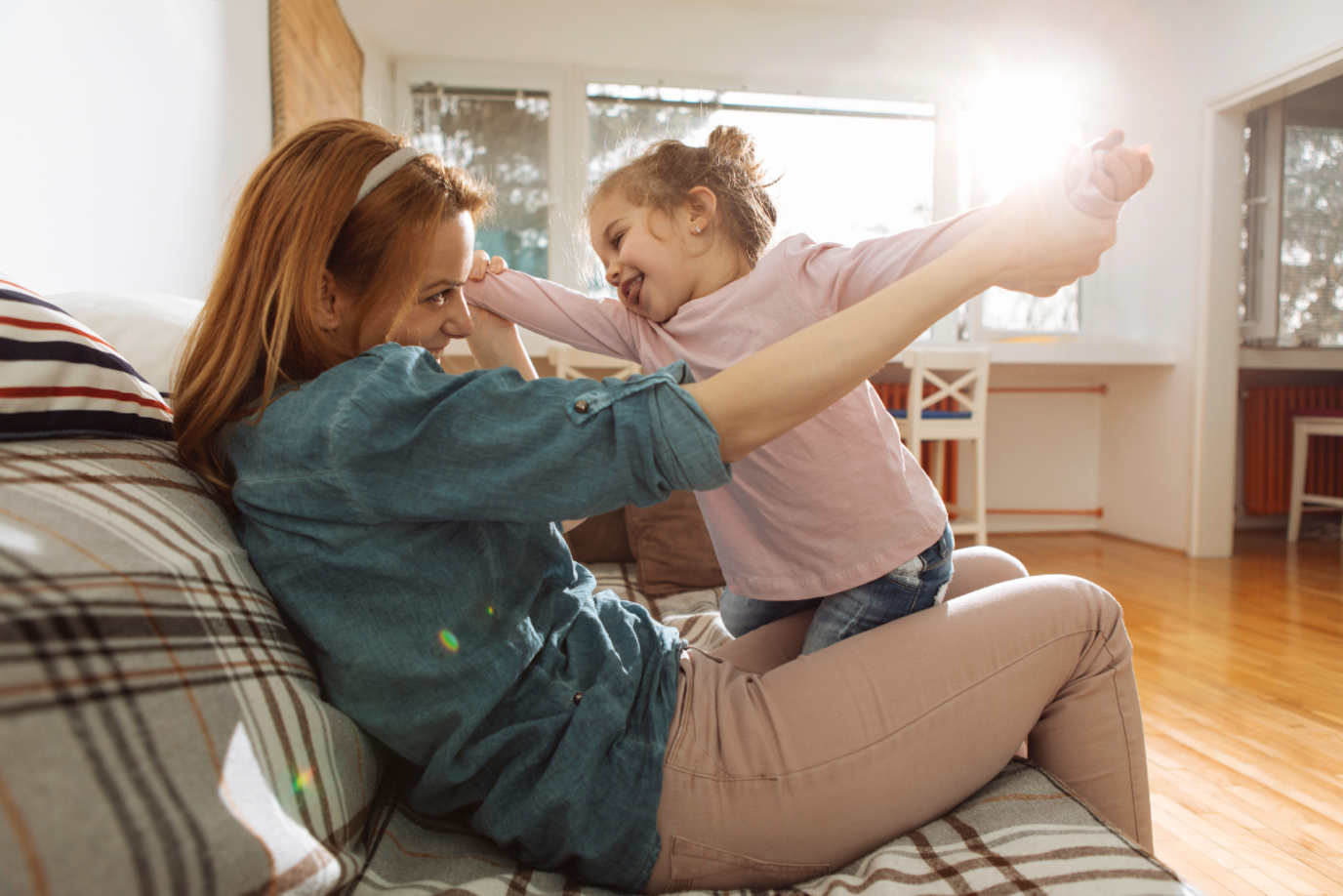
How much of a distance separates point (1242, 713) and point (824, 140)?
345 centimetres

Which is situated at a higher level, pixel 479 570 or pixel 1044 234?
pixel 1044 234

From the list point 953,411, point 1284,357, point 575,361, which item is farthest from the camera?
point 1284,357

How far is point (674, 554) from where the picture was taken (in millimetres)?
1780

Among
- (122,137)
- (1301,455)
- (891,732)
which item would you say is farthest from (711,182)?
(1301,455)

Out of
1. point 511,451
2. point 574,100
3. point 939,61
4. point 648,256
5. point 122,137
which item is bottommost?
point 511,451

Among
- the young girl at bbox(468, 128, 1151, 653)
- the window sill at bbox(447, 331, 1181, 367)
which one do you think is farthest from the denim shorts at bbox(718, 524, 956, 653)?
the window sill at bbox(447, 331, 1181, 367)

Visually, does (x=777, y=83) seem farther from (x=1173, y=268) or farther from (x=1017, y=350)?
(x=1173, y=268)

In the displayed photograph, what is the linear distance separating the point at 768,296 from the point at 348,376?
512 millimetres

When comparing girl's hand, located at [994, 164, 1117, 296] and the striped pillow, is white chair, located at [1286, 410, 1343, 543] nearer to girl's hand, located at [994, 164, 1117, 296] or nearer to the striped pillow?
girl's hand, located at [994, 164, 1117, 296]

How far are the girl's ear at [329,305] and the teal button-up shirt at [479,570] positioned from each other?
0.10 m

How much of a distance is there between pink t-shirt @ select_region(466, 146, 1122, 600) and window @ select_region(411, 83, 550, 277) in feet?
10.7

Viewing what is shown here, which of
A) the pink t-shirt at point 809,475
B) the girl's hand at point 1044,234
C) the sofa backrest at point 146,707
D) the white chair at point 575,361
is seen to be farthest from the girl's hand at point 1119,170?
the white chair at point 575,361

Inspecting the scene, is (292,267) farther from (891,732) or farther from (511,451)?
(891,732)

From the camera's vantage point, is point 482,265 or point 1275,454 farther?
point 1275,454
